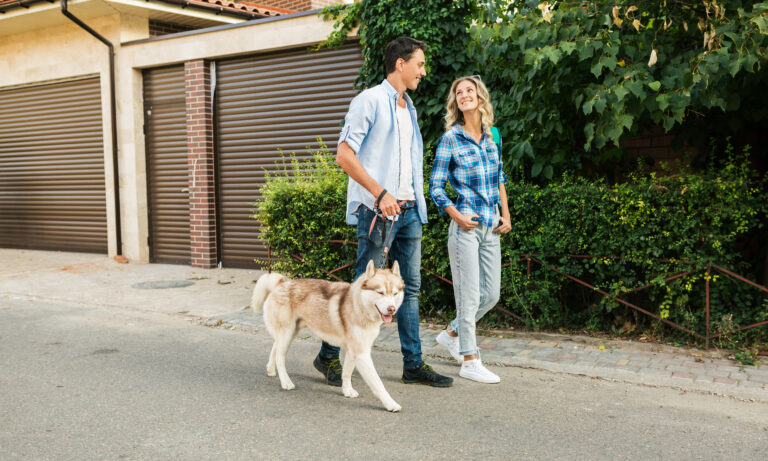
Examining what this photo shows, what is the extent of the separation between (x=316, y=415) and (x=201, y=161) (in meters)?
7.85

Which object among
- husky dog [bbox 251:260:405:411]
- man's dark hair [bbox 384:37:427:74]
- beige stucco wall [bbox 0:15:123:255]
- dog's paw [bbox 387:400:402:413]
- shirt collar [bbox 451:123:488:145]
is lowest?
dog's paw [bbox 387:400:402:413]

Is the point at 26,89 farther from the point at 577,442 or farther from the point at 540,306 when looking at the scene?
the point at 577,442

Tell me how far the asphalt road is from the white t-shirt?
4.75 feet

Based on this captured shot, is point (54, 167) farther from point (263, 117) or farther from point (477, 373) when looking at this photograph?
point (477, 373)

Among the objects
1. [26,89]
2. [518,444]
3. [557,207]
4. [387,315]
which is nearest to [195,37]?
[26,89]

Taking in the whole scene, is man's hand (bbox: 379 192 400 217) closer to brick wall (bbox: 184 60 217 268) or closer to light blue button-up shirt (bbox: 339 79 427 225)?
light blue button-up shirt (bbox: 339 79 427 225)

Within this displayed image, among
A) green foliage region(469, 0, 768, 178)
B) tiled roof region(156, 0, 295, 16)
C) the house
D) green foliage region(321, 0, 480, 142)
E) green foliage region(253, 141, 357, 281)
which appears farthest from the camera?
tiled roof region(156, 0, 295, 16)

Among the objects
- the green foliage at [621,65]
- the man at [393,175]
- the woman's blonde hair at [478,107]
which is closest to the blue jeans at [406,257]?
the man at [393,175]

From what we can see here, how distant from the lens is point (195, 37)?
437 inches

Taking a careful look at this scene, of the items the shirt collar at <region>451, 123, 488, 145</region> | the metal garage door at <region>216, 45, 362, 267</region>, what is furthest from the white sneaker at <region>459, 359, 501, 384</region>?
the metal garage door at <region>216, 45, 362, 267</region>

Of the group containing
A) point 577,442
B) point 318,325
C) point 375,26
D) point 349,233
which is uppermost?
point 375,26

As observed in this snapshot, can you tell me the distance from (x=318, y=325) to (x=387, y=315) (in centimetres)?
71

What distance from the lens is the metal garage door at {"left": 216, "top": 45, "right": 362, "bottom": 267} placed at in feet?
33.4

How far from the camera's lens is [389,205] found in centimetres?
421
